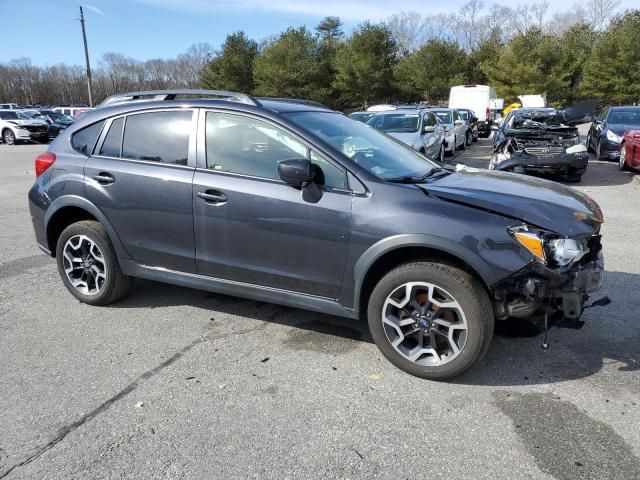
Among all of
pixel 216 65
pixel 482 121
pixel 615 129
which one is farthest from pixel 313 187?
pixel 216 65

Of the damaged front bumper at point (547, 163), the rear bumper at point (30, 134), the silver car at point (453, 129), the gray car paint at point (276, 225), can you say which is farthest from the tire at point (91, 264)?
the rear bumper at point (30, 134)

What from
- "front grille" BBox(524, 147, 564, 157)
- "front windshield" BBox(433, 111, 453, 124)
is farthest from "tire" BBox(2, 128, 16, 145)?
"front grille" BBox(524, 147, 564, 157)

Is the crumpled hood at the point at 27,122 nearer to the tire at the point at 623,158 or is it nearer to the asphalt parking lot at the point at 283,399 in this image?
the asphalt parking lot at the point at 283,399

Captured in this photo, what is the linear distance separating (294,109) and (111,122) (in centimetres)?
161

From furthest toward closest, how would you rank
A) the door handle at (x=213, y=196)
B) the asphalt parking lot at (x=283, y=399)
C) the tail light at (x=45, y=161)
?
the tail light at (x=45, y=161)
the door handle at (x=213, y=196)
the asphalt parking lot at (x=283, y=399)

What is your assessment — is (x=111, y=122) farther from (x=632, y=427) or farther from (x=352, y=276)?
(x=632, y=427)

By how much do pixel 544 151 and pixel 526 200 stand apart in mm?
8217

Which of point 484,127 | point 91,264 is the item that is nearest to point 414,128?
point 91,264

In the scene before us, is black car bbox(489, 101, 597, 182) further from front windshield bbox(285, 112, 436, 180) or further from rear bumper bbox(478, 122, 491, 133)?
rear bumper bbox(478, 122, 491, 133)

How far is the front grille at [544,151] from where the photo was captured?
10594 millimetres

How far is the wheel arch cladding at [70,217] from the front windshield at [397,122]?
8.21 metres

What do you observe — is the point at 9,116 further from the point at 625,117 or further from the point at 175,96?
the point at 625,117

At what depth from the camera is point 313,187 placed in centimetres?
342

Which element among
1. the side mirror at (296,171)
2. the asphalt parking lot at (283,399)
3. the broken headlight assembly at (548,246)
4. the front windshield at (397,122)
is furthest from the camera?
the front windshield at (397,122)
